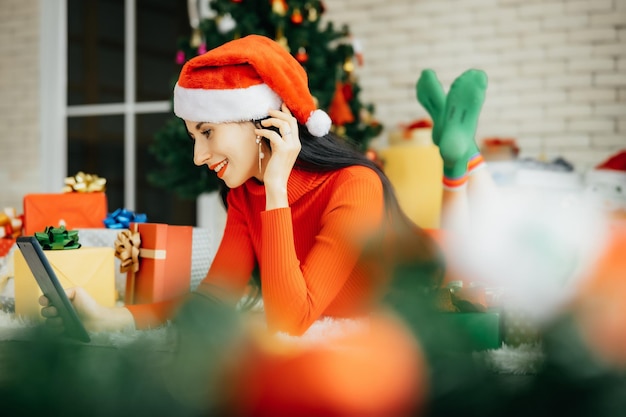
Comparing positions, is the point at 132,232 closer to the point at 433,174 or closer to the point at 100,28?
the point at 433,174

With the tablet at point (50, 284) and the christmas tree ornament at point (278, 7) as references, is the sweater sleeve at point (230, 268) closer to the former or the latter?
the tablet at point (50, 284)

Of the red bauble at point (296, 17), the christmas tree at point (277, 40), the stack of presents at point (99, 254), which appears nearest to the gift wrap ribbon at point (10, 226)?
the stack of presents at point (99, 254)

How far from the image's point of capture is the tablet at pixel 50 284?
78cm

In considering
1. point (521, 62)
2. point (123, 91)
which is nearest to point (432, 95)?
point (521, 62)

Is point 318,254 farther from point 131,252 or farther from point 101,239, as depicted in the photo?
point 101,239

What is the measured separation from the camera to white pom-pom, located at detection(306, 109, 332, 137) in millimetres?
917

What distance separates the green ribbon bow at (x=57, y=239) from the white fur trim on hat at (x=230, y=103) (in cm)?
35

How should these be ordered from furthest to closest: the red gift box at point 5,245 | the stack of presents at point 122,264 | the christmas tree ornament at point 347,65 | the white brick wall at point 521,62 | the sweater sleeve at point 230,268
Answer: the white brick wall at point 521,62
the christmas tree ornament at point 347,65
the red gift box at point 5,245
the sweater sleeve at point 230,268
the stack of presents at point 122,264

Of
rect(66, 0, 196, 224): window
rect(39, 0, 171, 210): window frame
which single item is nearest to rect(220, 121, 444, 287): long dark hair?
rect(66, 0, 196, 224): window

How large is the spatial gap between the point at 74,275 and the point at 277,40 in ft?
5.62

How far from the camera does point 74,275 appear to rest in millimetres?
1075

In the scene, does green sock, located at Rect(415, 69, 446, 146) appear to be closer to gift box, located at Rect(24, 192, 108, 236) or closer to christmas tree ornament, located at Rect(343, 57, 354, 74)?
gift box, located at Rect(24, 192, 108, 236)

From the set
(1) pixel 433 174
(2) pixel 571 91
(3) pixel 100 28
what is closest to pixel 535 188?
(1) pixel 433 174

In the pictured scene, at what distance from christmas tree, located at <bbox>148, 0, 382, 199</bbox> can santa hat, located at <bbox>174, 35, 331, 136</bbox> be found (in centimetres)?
164
